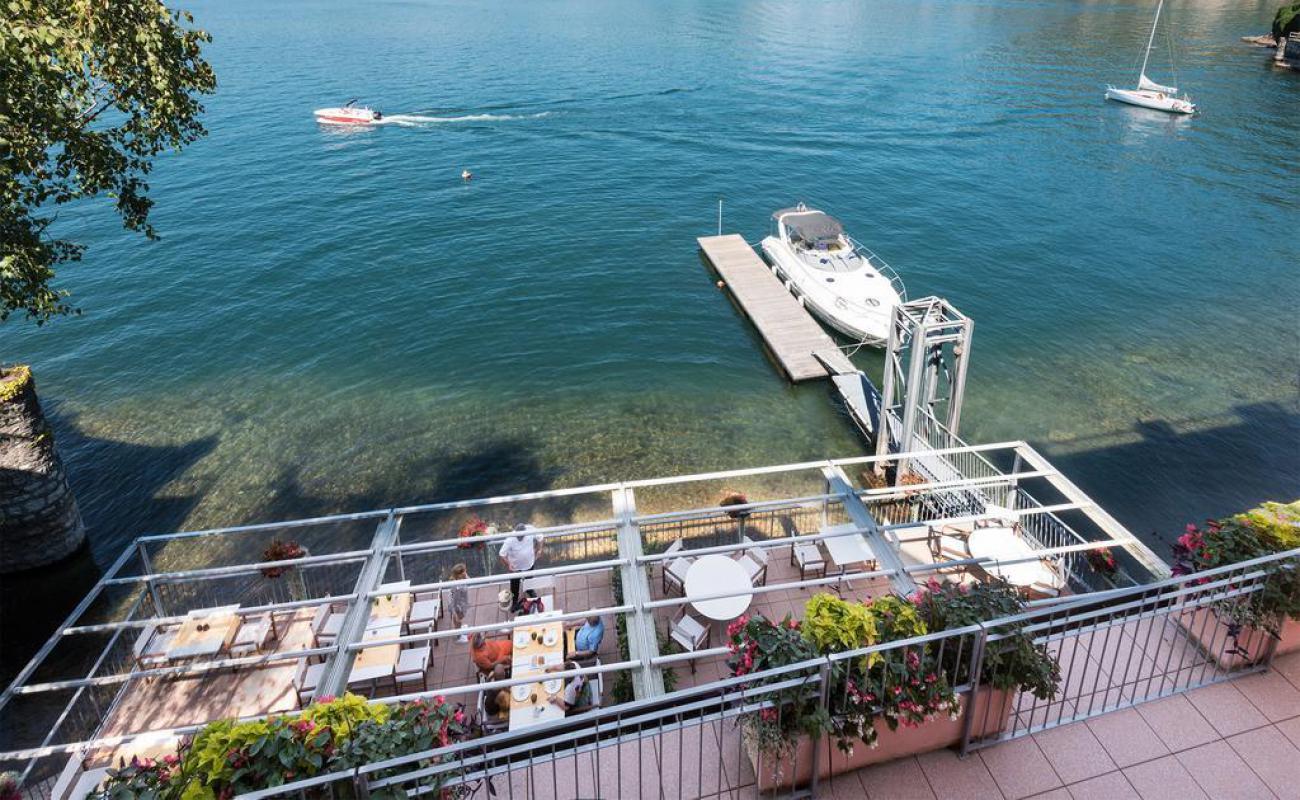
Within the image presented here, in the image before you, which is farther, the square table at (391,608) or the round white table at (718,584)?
the round white table at (718,584)

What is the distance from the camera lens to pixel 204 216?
133ft

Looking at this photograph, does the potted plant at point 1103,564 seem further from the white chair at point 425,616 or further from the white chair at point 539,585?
the white chair at point 425,616

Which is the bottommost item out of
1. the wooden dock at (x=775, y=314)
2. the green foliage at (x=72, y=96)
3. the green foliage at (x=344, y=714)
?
the wooden dock at (x=775, y=314)

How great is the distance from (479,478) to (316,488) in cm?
460

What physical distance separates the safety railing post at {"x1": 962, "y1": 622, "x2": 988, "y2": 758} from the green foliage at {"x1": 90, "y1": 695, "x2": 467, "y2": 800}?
185 inches

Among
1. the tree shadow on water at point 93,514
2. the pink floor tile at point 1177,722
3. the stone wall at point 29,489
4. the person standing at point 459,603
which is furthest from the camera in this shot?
the tree shadow on water at point 93,514

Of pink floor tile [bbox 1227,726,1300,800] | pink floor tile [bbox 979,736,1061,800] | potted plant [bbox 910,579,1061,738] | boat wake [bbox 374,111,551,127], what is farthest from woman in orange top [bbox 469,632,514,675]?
boat wake [bbox 374,111,551,127]

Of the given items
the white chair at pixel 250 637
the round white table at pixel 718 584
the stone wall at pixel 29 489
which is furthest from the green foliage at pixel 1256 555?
the stone wall at pixel 29 489

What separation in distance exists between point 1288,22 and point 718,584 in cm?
9229

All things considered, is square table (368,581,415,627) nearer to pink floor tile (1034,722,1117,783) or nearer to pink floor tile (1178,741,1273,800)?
pink floor tile (1034,722,1117,783)

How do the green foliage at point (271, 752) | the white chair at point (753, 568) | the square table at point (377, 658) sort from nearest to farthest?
the green foliage at point (271, 752), the square table at point (377, 658), the white chair at point (753, 568)

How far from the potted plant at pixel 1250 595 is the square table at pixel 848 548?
473 centimetres

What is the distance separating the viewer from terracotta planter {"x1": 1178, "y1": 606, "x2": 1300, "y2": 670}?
25.5 feet

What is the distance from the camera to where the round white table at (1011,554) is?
12.9 metres
